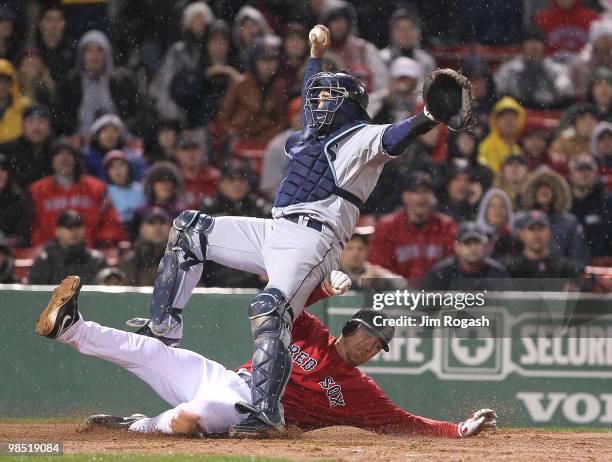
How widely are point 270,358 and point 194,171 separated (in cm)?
540

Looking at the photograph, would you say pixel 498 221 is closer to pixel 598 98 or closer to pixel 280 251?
pixel 598 98

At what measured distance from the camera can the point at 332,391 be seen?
7441 millimetres

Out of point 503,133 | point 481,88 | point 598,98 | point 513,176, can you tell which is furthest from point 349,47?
Answer: point 598,98

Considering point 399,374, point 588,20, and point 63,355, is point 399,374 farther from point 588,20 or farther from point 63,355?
point 588,20

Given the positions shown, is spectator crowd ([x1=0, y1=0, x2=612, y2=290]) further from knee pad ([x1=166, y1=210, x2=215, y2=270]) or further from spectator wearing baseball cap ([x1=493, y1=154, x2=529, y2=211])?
knee pad ([x1=166, y1=210, x2=215, y2=270])

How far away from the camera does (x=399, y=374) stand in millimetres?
9211

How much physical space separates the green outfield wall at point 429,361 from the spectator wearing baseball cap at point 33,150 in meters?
3.00

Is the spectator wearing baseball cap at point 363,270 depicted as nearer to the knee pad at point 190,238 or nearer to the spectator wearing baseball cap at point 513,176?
the spectator wearing baseball cap at point 513,176

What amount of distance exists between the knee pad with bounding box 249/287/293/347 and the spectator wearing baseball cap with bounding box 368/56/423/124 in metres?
5.23

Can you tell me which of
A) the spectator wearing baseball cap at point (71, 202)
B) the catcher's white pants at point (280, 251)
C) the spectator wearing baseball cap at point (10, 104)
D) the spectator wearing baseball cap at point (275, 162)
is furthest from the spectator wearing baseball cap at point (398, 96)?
the catcher's white pants at point (280, 251)

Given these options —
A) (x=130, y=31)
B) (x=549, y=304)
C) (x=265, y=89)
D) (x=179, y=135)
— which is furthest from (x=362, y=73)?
(x=549, y=304)

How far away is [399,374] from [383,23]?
19.7 feet

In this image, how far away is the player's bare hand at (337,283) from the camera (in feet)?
22.9

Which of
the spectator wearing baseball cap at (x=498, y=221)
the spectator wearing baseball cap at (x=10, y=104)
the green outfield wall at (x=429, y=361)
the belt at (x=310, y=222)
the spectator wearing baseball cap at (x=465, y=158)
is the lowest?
the green outfield wall at (x=429, y=361)
